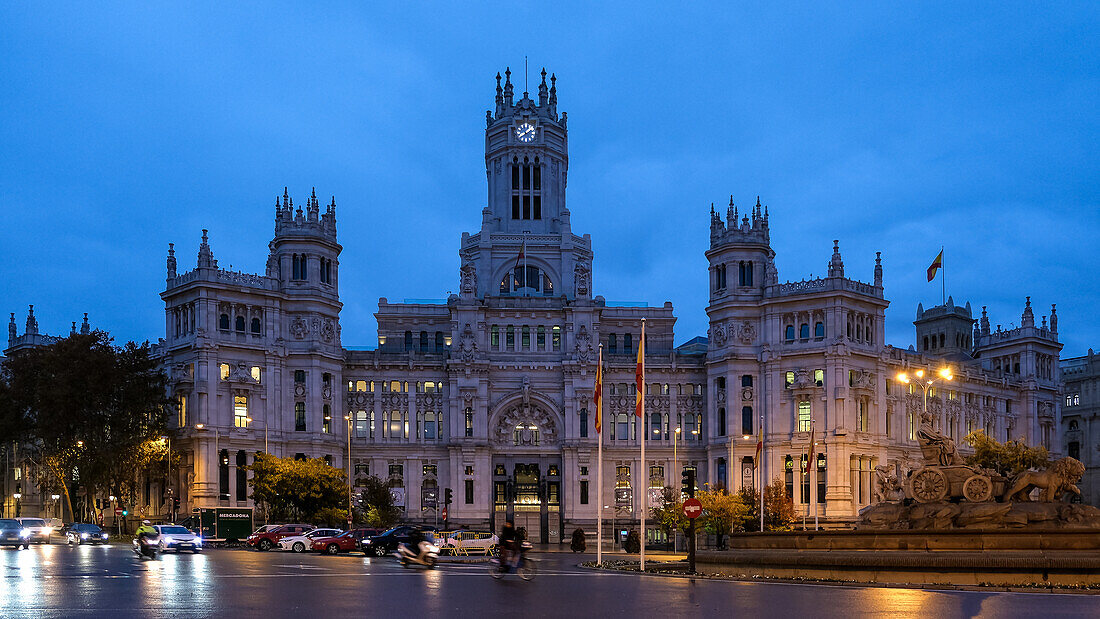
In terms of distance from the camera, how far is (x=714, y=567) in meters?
54.1

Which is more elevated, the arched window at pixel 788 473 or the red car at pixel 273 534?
the arched window at pixel 788 473

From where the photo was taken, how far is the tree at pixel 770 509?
365 ft

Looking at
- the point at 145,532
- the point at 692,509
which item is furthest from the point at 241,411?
the point at 692,509

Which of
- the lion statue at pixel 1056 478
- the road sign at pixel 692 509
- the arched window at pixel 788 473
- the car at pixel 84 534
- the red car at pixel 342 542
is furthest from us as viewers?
the arched window at pixel 788 473

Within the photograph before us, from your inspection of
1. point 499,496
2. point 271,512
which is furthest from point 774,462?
point 271,512

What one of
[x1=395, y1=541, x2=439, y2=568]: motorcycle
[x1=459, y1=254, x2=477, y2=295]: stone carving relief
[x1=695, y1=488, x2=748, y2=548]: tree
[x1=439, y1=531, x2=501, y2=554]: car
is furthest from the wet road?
[x1=459, y1=254, x2=477, y2=295]: stone carving relief

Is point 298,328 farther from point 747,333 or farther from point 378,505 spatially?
point 747,333

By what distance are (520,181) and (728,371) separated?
35.4 m

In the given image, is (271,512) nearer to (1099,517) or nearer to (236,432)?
(236,432)

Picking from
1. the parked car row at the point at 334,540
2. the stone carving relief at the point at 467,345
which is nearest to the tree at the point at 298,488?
the parked car row at the point at 334,540

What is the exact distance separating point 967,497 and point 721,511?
55.9m

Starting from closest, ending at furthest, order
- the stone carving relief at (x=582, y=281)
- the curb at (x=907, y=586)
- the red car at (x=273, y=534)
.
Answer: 1. the curb at (x=907, y=586)
2. the red car at (x=273, y=534)
3. the stone carving relief at (x=582, y=281)

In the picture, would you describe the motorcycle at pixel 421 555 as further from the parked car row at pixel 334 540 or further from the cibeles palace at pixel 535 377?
the cibeles palace at pixel 535 377

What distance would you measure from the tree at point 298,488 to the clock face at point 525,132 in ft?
165
